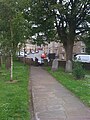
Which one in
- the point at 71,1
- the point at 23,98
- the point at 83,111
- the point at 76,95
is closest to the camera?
the point at 83,111

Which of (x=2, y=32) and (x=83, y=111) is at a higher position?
(x=2, y=32)

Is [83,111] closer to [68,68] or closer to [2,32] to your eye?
[2,32]

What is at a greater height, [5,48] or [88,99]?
[5,48]

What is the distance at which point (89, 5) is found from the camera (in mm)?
34438

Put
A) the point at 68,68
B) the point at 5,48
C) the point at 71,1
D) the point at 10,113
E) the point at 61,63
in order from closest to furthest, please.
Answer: the point at 10,113 → the point at 5,48 → the point at 68,68 → the point at 71,1 → the point at 61,63

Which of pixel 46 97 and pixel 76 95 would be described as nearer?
pixel 46 97

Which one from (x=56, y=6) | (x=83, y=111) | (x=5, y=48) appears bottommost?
(x=83, y=111)

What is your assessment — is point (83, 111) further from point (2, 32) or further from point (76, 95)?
point (2, 32)

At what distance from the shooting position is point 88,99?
40.1ft

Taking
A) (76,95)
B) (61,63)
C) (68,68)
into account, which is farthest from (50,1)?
(76,95)

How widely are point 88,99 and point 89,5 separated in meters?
23.5

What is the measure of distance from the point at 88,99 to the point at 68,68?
18278 millimetres

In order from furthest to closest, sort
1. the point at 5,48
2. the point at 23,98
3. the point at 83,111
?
the point at 5,48 → the point at 23,98 → the point at 83,111

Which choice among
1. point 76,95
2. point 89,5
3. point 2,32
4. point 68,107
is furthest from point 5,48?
point 89,5
